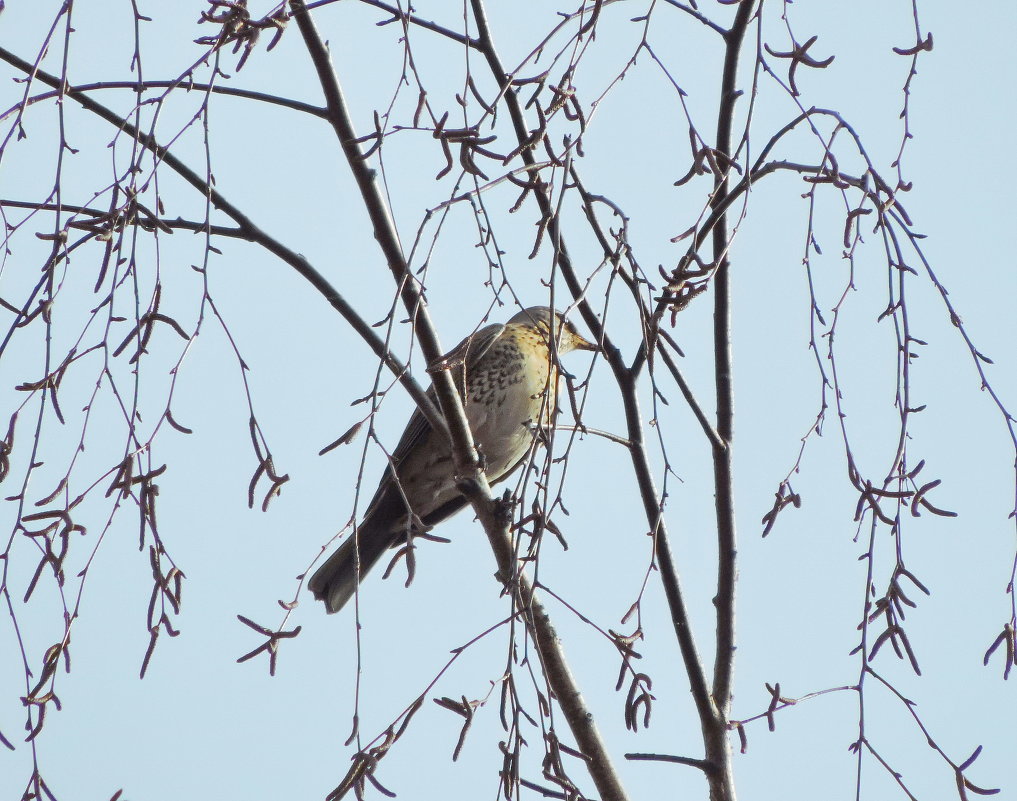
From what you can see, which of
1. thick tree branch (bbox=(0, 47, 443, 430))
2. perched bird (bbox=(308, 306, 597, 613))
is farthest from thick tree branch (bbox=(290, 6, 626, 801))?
perched bird (bbox=(308, 306, 597, 613))

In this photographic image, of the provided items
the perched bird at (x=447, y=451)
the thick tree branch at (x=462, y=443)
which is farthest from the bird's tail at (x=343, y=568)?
the thick tree branch at (x=462, y=443)

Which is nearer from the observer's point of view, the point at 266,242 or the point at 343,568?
the point at 266,242

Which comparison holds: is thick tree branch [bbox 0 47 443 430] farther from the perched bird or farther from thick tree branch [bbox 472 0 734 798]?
the perched bird

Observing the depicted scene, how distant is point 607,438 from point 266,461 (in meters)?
1.38

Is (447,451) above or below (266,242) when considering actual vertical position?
above

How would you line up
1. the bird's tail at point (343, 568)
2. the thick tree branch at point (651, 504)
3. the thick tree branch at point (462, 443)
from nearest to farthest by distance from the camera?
the thick tree branch at point (462, 443), the thick tree branch at point (651, 504), the bird's tail at point (343, 568)

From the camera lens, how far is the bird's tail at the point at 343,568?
16.8ft

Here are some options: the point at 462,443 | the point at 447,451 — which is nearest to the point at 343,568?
the point at 447,451

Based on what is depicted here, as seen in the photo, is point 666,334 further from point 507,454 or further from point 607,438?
point 507,454

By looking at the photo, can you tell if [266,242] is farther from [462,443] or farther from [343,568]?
[343,568]

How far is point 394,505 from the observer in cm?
518

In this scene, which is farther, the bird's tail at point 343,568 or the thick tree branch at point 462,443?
the bird's tail at point 343,568

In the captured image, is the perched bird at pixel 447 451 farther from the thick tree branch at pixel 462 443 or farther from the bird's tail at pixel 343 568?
the thick tree branch at pixel 462 443

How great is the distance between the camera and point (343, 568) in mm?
5172
